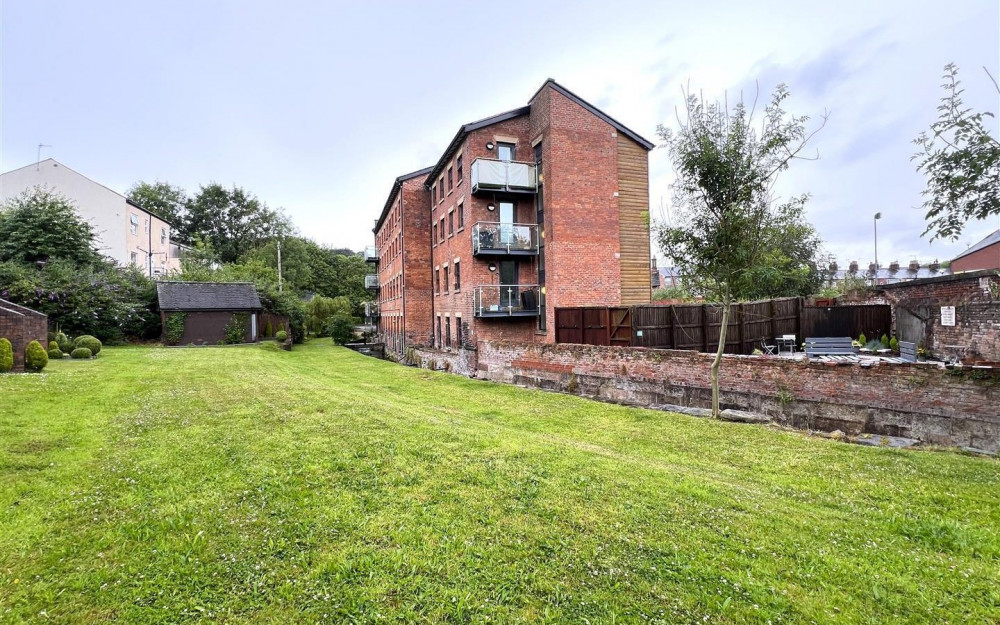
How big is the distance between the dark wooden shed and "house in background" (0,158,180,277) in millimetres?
8677

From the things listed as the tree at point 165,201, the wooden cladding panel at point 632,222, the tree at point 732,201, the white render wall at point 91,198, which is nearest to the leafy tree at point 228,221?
the tree at point 165,201

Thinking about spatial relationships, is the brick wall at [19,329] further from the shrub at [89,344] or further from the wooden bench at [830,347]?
the wooden bench at [830,347]

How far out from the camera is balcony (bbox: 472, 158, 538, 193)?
63.8 ft

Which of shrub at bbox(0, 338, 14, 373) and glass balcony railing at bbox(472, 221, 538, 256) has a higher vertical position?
glass balcony railing at bbox(472, 221, 538, 256)

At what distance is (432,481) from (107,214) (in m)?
48.5

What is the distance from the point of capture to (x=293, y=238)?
59156 millimetres

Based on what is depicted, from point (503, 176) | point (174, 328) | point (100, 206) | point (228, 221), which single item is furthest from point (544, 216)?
point (228, 221)

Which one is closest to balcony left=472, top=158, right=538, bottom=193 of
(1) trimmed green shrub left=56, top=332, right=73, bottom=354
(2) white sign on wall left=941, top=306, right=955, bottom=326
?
(2) white sign on wall left=941, top=306, right=955, bottom=326

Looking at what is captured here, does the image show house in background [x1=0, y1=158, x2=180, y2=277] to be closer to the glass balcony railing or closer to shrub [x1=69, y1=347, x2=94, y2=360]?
shrub [x1=69, y1=347, x2=94, y2=360]

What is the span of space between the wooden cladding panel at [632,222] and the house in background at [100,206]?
35.3m

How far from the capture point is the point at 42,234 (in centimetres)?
2641

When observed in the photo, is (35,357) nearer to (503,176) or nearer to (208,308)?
(503,176)

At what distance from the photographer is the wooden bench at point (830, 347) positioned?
50.6ft

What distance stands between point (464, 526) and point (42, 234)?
114ft
